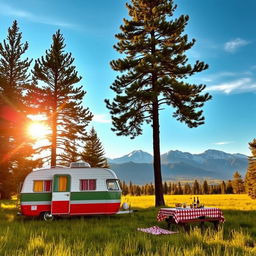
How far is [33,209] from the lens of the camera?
14203mm

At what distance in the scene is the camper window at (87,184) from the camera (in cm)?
1444

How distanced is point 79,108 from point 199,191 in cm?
5971

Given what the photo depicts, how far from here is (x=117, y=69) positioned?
20.0m

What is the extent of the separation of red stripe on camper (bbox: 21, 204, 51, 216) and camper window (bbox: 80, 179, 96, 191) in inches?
80.3

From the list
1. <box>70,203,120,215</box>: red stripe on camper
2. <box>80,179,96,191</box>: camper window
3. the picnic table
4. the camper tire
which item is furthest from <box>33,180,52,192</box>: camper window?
the picnic table

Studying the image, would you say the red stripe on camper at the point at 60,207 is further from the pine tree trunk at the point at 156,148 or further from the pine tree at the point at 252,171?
the pine tree at the point at 252,171

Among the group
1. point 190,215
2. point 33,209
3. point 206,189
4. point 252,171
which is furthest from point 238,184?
point 190,215

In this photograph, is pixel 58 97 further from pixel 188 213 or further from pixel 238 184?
pixel 238 184

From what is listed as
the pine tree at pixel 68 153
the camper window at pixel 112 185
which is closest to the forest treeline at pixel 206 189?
the pine tree at pixel 68 153

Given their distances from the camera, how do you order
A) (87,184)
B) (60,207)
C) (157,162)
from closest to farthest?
(60,207), (87,184), (157,162)

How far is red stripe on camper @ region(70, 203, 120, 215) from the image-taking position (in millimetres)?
14156

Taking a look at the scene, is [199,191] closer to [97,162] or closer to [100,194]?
[97,162]

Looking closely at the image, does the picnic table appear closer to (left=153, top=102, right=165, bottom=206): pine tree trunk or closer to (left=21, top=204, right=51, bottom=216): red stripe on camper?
(left=21, top=204, right=51, bottom=216): red stripe on camper

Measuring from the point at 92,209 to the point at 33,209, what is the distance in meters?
3.02
